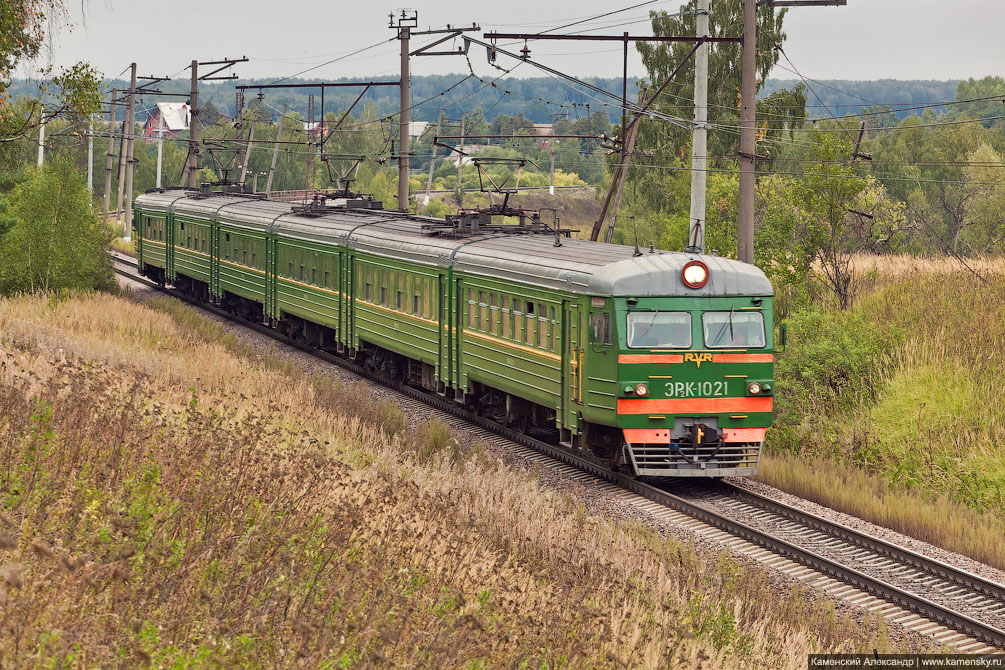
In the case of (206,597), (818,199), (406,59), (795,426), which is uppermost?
(406,59)

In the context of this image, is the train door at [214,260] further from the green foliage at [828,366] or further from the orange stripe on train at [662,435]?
the orange stripe on train at [662,435]

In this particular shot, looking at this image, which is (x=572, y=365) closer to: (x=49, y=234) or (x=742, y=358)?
(x=742, y=358)

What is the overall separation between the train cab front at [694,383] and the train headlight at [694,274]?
199 millimetres

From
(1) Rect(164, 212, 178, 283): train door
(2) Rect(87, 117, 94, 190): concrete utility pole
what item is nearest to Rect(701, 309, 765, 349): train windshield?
(2) Rect(87, 117, 94, 190): concrete utility pole

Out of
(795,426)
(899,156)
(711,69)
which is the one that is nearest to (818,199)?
(795,426)

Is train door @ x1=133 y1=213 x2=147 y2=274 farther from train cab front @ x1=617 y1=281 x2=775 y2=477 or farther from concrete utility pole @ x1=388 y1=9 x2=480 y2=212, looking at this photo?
train cab front @ x1=617 y1=281 x2=775 y2=477

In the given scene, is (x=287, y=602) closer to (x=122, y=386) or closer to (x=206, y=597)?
(x=206, y=597)

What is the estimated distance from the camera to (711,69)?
48.8 meters

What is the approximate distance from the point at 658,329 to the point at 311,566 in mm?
7459

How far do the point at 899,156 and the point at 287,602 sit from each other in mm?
76461

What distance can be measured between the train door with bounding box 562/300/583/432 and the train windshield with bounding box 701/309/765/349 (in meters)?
1.58

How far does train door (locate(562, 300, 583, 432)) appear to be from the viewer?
14711mm

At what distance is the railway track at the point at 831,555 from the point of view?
10117 mm

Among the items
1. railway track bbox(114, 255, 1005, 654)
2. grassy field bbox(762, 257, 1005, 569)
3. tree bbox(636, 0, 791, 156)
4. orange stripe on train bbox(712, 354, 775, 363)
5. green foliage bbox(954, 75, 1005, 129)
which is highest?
green foliage bbox(954, 75, 1005, 129)
